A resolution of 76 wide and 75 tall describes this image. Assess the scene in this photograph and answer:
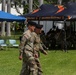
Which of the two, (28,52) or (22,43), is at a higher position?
(22,43)

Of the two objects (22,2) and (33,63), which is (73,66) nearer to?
(33,63)

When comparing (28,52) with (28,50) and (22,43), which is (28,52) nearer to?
(28,50)

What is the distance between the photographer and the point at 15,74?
12.1 m

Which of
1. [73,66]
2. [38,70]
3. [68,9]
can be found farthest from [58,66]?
[68,9]

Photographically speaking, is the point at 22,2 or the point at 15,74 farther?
the point at 22,2

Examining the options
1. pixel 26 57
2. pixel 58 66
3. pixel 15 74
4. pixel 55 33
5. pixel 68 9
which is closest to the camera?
pixel 26 57

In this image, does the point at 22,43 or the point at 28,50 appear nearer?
the point at 22,43

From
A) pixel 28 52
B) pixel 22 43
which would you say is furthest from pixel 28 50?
pixel 22 43

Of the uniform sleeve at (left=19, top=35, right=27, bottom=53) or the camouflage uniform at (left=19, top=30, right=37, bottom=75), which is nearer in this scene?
the uniform sleeve at (left=19, top=35, right=27, bottom=53)

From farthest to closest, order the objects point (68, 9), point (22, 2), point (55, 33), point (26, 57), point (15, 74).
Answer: point (22, 2)
point (55, 33)
point (68, 9)
point (15, 74)
point (26, 57)

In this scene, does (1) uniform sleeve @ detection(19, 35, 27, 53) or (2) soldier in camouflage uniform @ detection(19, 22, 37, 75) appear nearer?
(1) uniform sleeve @ detection(19, 35, 27, 53)

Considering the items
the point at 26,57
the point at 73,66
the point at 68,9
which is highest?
the point at 68,9

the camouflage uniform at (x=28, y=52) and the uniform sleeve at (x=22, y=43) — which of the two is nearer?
the uniform sleeve at (x=22, y=43)

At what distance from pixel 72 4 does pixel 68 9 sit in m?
1.06
